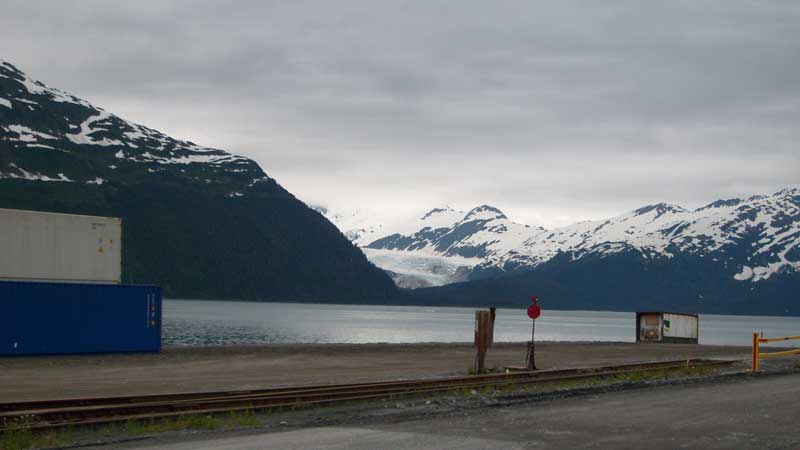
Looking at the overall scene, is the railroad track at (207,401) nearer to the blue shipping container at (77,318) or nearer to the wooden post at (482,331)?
the wooden post at (482,331)

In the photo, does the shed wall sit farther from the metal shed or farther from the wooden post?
the wooden post

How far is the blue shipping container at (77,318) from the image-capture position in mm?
44062

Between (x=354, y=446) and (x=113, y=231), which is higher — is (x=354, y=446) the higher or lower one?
the lower one

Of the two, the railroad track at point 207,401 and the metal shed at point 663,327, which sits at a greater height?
the railroad track at point 207,401

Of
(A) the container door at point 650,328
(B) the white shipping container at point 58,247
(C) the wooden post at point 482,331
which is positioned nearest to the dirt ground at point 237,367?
(C) the wooden post at point 482,331

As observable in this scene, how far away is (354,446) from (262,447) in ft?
5.65

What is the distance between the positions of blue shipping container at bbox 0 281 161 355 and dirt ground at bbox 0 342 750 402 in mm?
895

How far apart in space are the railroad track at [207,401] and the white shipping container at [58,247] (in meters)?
22.8

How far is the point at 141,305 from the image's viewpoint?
49.0 m

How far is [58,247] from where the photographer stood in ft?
157

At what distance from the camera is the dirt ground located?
1271 inches

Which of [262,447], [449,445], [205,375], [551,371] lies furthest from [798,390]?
[205,375]

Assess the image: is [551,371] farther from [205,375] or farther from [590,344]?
[590,344]

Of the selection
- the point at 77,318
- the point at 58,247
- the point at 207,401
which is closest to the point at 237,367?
the point at 77,318
